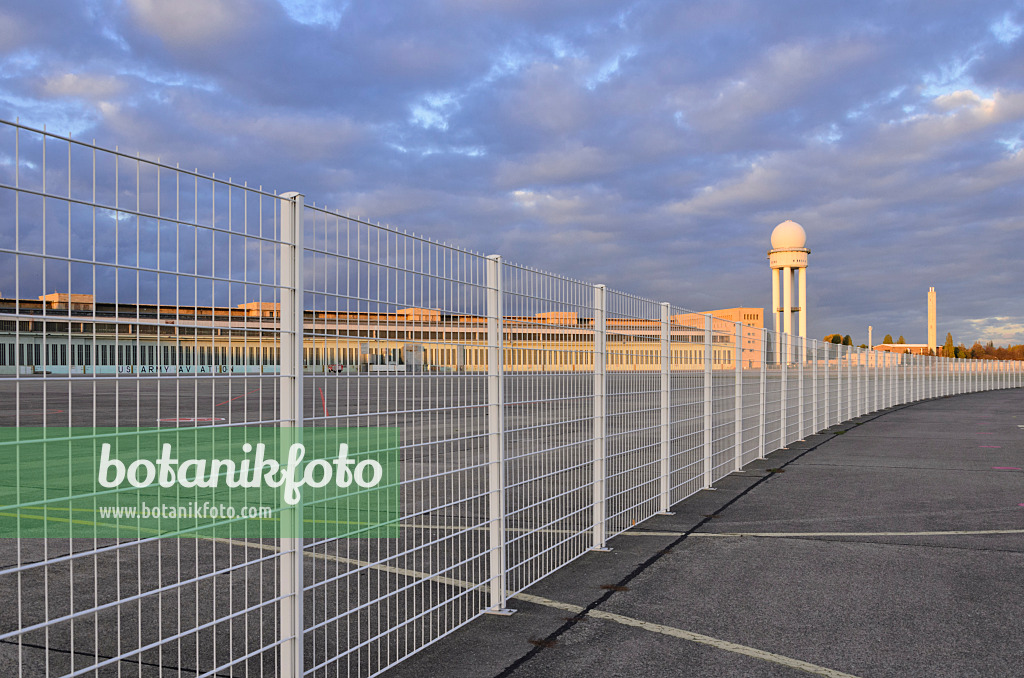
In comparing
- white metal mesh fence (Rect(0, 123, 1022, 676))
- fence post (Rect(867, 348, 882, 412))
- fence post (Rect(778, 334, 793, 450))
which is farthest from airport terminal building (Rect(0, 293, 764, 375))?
fence post (Rect(867, 348, 882, 412))

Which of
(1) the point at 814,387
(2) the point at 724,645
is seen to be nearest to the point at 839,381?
(1) the point at 814,387

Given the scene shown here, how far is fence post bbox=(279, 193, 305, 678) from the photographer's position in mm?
3441

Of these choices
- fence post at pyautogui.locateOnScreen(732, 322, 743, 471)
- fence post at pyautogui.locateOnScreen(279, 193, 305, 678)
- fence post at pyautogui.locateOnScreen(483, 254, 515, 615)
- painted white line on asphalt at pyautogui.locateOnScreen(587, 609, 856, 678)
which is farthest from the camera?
fence post at pyautogui.locateOnScreen(732, 322, 743, 471)

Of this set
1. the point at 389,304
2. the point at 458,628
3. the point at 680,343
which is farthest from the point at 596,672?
the point at 680,343

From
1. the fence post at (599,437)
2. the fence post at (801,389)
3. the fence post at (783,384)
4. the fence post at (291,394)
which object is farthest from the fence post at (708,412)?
the fence post at (291,394)

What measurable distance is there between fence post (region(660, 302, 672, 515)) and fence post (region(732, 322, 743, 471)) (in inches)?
119

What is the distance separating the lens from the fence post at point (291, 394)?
3441mm

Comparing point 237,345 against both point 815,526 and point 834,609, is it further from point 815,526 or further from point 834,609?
point 815,526

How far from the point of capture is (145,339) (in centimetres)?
293

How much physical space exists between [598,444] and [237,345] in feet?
13.4

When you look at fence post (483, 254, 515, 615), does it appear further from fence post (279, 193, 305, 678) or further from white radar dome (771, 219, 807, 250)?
white radar dome (771, 219, 807, 250)

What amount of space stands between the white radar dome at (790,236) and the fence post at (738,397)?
63.9 m

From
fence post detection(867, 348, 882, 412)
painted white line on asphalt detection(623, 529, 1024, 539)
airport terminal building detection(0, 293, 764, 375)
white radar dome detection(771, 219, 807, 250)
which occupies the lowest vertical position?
painted white line on asphalt detection(623, 529, 1024, 539)

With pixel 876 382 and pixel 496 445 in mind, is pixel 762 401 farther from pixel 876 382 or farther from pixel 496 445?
pixel 876 382
